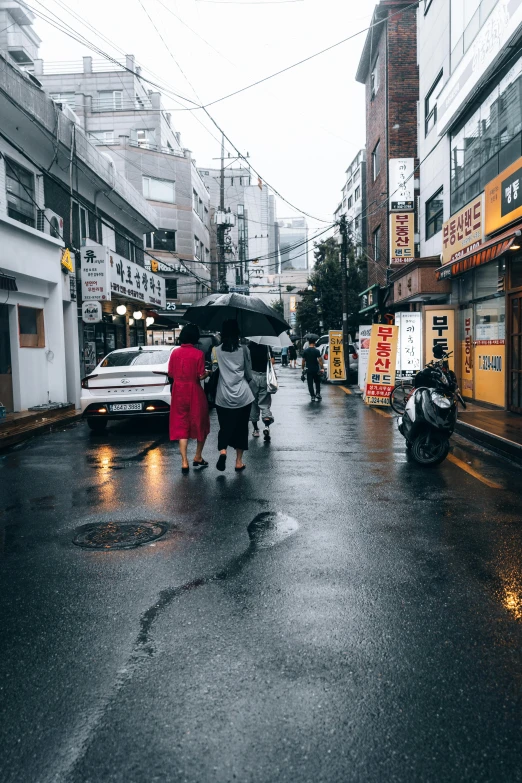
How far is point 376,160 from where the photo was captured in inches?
1224

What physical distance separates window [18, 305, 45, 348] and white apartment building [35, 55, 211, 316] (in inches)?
823

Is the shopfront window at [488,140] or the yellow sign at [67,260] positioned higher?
the shopfront window at [488,140]

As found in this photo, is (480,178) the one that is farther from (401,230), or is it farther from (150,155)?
(150,155)

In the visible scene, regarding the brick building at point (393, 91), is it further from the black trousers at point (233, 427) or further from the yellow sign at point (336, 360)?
the black trousers at point (233, 427)

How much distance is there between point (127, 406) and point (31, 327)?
585 cm

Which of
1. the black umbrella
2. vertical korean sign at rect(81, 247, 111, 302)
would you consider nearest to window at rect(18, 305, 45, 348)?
vertical korean sign at rect(81, 247, 111, 302)

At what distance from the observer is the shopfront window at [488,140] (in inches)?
484

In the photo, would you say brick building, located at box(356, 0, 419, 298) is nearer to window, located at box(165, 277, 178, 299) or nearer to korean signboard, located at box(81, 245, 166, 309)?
korean signboard, located at box(81, 245, 166, 309)

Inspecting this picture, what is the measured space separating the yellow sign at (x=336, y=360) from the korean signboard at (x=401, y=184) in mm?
5476

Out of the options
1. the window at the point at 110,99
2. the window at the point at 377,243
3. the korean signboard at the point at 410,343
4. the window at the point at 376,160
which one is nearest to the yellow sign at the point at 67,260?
the korean signboard at the point at 410,343

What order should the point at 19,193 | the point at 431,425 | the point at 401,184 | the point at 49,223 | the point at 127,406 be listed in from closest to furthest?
the point at 431,425
the point at 127,406
the point at 19,193
the point at 49,223
the point at 401,184

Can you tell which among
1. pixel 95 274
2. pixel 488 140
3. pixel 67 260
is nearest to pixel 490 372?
pixel 488 140

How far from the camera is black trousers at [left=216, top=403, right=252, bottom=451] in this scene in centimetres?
795

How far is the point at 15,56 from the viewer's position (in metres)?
49.0
